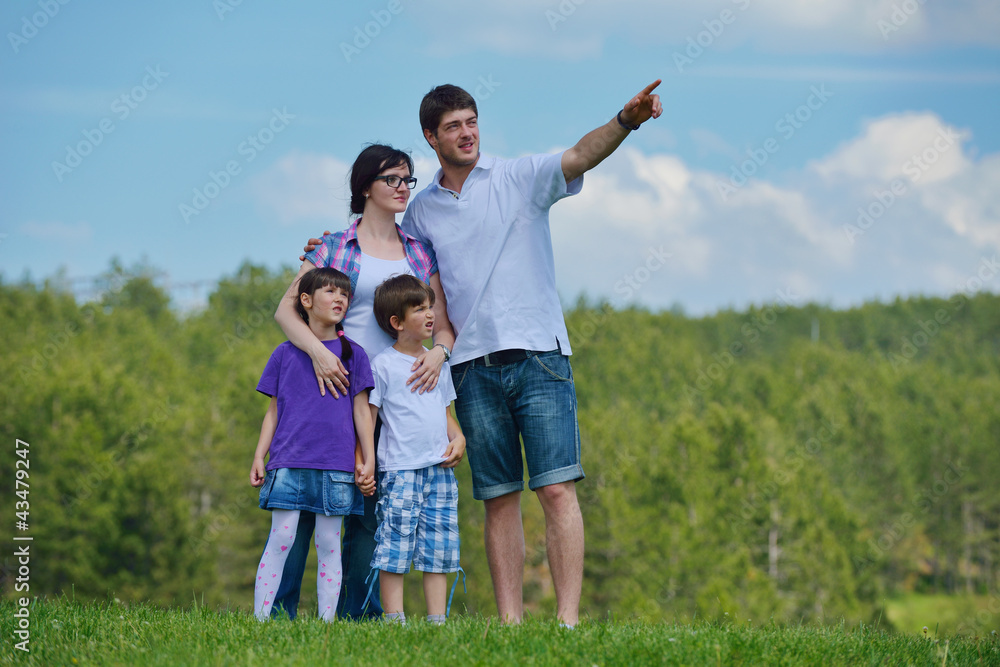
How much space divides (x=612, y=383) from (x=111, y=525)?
31.0 m

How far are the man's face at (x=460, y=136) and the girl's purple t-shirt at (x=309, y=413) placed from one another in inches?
45.3

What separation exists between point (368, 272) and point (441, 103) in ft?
3.22

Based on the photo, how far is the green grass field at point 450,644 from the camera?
3436mm

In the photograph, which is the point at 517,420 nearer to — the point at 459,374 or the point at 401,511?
the point at 459,374

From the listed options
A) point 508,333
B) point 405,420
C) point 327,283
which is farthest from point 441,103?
point 405,420

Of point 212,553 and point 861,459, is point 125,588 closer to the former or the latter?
point 212,553

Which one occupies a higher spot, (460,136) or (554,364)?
(460,136)

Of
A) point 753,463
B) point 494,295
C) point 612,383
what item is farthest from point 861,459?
point 494,295

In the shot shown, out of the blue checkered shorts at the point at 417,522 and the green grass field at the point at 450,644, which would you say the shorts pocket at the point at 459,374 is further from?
the green grass field at the point at 450,644

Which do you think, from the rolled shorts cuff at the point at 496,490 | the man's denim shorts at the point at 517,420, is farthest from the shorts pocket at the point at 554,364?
the rolled shorts cuff at the point at 496,490

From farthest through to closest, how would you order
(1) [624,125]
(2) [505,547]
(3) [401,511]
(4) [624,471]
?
(4) [624,471], (2) [505,547], (3) [401,511], (1) [624,125]

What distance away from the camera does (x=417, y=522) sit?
4699mm

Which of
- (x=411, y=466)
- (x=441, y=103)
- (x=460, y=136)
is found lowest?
(x=411, y=466)

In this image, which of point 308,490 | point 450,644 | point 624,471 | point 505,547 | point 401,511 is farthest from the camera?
point 624,471
